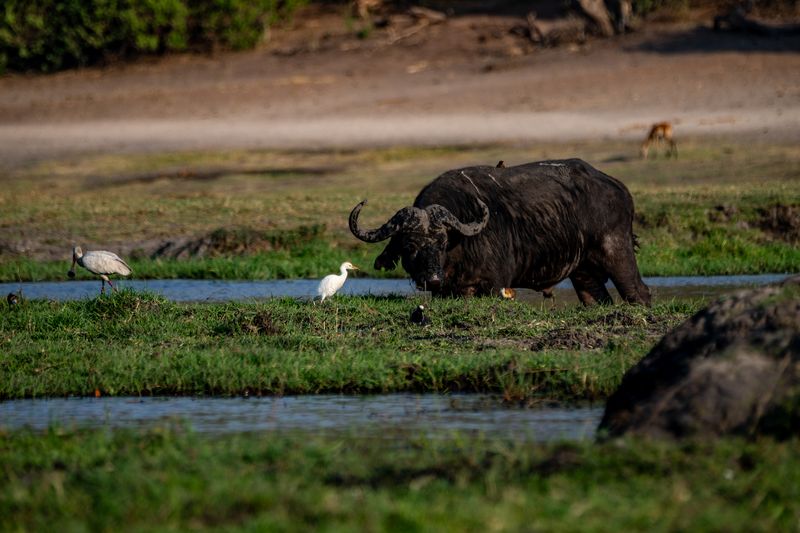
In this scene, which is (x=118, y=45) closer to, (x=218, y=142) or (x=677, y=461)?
(x=218, y=142)

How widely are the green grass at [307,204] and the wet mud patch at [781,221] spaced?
0.07ft

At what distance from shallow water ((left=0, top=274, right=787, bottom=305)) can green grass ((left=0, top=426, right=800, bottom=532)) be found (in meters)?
6.77

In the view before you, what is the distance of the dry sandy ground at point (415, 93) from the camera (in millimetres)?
26922

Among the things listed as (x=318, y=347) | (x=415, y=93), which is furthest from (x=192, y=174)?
(x=318, y=347)

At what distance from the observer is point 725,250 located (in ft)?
51.4

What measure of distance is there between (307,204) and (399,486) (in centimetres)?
1340

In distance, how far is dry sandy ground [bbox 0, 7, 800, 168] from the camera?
26922mm

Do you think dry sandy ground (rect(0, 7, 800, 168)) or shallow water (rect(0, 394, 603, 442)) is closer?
shallow water (rect(0, 394, 603, 442))

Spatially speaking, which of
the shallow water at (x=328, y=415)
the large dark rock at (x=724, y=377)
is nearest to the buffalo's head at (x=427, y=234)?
the shallow water at (x=328, y=415)

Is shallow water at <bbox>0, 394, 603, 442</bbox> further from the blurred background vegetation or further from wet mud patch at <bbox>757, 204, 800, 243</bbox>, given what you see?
the blurred background vegetation

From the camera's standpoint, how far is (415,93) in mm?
30953

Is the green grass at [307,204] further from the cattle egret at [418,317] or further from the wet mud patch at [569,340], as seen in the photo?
the wet mud patch at [569,340]

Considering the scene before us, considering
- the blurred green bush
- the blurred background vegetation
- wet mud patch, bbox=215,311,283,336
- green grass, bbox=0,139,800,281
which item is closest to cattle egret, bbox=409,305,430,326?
wet mud patch, bbox=215,311,283,336

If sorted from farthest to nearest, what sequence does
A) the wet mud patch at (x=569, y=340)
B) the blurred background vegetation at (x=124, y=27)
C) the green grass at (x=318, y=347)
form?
1. the blurred background vegetation at (x=124, y=27)
2. the wet mud patch at (x=569, y=340)
3. the green grass at (x=318, y=347)
